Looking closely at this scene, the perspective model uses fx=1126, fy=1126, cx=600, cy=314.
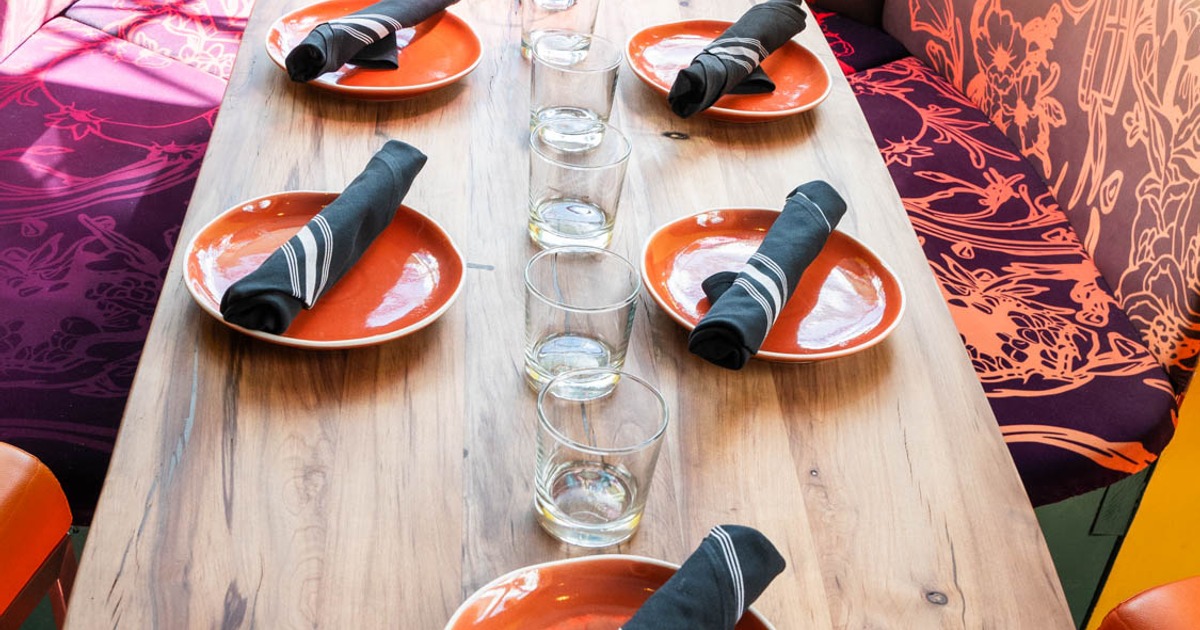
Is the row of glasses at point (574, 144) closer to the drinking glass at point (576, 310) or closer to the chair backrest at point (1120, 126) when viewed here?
the drinking glass at point (576, 310)

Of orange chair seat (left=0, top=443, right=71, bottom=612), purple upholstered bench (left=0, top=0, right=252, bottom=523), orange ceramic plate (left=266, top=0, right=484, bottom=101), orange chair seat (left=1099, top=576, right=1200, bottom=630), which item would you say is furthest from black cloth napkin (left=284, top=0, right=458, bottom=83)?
orange chair seat (left=1099, top=576, right=1200, bottom=630)

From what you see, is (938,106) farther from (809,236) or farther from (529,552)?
(529,552)

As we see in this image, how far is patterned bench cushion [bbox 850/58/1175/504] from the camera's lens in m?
1.46

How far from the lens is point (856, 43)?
2346mm

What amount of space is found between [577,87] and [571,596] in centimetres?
69

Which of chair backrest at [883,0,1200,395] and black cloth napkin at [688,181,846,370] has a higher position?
black cloth napkin at [688,181,846,370]

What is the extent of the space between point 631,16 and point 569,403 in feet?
3.21

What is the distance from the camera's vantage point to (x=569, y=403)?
0.83 meters

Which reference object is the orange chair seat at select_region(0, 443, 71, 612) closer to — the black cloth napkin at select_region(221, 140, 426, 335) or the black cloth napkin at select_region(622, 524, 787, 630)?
the black cloth napkin at select_region(221, 140, 426, 335)

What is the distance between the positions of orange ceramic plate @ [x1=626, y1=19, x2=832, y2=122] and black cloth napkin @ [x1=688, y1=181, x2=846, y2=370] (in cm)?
27

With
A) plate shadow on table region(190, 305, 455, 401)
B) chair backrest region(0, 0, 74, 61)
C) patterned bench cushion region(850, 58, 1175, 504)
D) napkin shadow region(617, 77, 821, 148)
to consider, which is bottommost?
patterned bench cushion region(850, 58, 1175, 504)

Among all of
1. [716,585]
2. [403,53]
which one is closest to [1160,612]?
[716,585]

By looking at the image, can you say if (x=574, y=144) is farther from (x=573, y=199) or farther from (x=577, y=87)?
(x=573, y=199)

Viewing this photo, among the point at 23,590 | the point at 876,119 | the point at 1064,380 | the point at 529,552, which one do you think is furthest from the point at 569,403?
the point at 876,119
